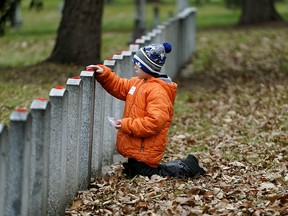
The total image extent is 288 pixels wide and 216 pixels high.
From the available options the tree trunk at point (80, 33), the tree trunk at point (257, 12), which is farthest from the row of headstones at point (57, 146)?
the tree trunk at point (257, 12)

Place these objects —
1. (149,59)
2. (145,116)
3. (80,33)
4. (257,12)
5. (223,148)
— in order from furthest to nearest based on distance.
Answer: (257,12) < (80,33) < (223,148) < (149,59) < (145,116)

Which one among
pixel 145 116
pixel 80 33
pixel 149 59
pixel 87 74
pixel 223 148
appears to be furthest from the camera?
pixel 80 33

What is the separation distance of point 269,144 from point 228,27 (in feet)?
69.5

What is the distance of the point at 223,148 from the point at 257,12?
21.1 m

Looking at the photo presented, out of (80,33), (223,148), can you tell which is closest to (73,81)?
(223,148)

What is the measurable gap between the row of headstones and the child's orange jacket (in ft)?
0.98

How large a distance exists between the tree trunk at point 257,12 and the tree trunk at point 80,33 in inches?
513

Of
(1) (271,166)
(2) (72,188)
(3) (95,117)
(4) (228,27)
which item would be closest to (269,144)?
(1) (271,166)

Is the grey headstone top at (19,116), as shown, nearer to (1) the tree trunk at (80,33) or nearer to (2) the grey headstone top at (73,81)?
(2) the grey headstone top at (73,81)

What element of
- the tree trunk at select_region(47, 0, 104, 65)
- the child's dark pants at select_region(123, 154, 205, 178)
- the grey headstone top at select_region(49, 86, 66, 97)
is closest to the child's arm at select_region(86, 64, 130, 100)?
the child's dark pants at select_region(123, 154, 205, 178)

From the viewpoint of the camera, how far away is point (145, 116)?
30.3 ft

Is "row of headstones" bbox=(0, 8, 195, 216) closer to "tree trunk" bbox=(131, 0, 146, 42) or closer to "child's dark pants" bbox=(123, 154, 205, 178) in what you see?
"child's dark pants" bbox=(123, 154, 205, 178)

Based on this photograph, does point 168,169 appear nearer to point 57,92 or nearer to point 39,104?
point 57,92

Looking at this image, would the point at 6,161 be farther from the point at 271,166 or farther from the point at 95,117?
the point at 271,166
